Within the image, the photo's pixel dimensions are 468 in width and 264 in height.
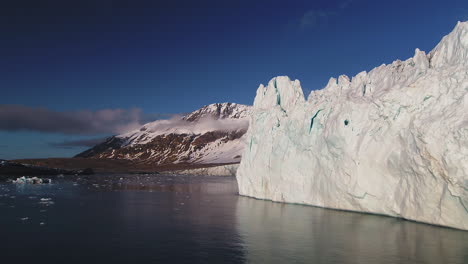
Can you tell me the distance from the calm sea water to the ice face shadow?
0.12 feet

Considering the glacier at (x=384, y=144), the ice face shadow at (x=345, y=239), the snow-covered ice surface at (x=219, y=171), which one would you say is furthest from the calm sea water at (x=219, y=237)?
the snow-covered ice surface at (x=219, y=171)

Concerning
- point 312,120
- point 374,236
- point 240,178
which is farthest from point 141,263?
point 240,178

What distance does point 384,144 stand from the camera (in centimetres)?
2264

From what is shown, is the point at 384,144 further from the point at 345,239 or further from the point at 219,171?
the point at 219,171

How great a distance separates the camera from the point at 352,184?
24531 millimetres

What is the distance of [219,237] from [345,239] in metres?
6.05

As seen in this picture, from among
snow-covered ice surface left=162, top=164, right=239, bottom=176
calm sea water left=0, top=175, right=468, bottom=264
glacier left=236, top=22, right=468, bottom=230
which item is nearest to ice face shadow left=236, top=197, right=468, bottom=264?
calm sea water left=0, top=175, right=468, bottom=264

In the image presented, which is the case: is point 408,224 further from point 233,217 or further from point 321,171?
point 233,217

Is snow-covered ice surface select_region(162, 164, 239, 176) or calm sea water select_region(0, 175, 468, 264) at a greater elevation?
snow-covered ice surface select_region(162, 164, 239, 176)

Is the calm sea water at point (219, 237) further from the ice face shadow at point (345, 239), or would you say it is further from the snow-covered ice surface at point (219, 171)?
the snow-covered ice surface at point (219, 171)

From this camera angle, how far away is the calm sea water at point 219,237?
1486 centimetres

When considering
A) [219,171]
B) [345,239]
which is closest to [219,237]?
[345,239]

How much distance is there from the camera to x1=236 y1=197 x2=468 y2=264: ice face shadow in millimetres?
14906

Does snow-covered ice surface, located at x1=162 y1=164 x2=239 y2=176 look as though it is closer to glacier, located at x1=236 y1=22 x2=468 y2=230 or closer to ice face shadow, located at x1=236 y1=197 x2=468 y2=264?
glacier, located at x1=236 y1=22 x2=468 y2=230
